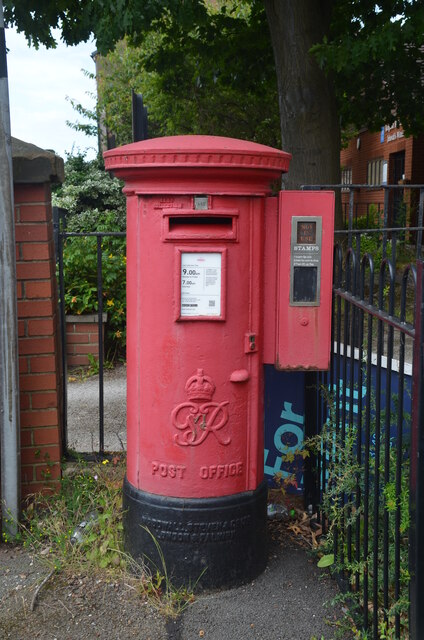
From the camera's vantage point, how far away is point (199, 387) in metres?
3.12

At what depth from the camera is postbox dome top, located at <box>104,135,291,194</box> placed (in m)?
2.93

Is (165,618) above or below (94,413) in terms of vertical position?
below

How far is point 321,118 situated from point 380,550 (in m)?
7.94

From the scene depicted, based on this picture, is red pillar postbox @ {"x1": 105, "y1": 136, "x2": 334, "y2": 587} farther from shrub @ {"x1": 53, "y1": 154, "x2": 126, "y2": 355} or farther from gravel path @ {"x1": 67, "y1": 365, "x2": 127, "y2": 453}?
shrub @ {"x1": 53, "y1": 154, "x2": 126, "y2": 355}

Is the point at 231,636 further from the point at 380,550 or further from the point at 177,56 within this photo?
the point at 177,56

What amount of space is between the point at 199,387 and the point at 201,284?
1.46ft

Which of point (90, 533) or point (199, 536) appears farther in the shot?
point (90, 533)

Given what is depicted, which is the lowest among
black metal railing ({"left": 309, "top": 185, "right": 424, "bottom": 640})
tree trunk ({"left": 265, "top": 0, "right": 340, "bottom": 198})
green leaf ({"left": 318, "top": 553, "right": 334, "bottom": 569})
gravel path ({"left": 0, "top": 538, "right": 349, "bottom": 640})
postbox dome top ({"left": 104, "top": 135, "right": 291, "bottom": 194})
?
gravel path ({"left": 0, "top": 538, "right": 349, "bottom": 640})

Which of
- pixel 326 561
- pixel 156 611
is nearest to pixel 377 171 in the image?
pixel 326 561

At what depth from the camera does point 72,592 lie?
10.6ft

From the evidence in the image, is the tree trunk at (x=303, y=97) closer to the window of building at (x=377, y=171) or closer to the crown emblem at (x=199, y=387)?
the crown emblem at (x=199, y=387)

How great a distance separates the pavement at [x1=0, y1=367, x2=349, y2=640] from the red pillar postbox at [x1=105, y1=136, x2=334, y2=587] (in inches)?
6.2

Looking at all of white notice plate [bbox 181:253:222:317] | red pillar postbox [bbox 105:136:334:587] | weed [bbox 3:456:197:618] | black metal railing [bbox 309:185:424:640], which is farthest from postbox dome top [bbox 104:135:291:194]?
weed [bbox 3:456:197:618]

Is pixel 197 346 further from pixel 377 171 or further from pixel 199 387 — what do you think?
pixel 377 171
